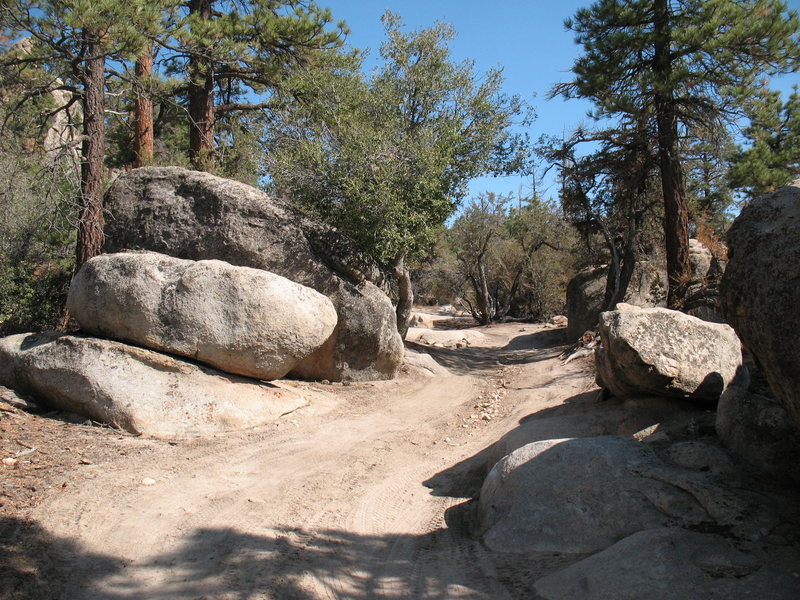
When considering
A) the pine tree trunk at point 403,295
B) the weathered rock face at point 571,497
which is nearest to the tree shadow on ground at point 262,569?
the weathered rock face at point 571,497

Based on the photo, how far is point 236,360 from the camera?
7.84 m

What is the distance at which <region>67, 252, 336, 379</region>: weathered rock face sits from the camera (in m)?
7.65

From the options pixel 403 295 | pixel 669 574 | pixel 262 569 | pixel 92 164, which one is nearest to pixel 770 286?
pixel 669 574

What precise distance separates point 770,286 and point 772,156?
17608 millimetres

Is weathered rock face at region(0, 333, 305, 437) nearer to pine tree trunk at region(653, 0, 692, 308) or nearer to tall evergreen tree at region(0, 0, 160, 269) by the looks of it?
tall evergreen tree at region(0, 0, 160, 269)

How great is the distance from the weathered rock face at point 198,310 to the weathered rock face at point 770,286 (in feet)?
18.3

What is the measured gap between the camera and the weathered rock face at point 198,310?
7652mm

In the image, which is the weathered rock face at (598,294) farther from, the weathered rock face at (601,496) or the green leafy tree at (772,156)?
the weathered rock face at (601,496)

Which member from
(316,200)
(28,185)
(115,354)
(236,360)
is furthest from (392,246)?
(28,185)

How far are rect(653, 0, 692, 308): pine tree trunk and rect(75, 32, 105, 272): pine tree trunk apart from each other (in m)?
10.1

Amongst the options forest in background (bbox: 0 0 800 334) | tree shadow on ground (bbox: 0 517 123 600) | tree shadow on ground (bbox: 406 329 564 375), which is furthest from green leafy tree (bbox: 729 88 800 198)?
tree shadow on ground (bbox: 0 517 123 600)

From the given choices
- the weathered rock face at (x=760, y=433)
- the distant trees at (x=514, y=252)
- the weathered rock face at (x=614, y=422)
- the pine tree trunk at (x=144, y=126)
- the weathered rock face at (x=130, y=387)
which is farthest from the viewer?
the distant trees at (x=514, y=252)

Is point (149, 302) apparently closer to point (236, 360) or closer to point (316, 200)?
point (236, 360)

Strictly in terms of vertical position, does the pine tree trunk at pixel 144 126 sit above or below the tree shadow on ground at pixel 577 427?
above
